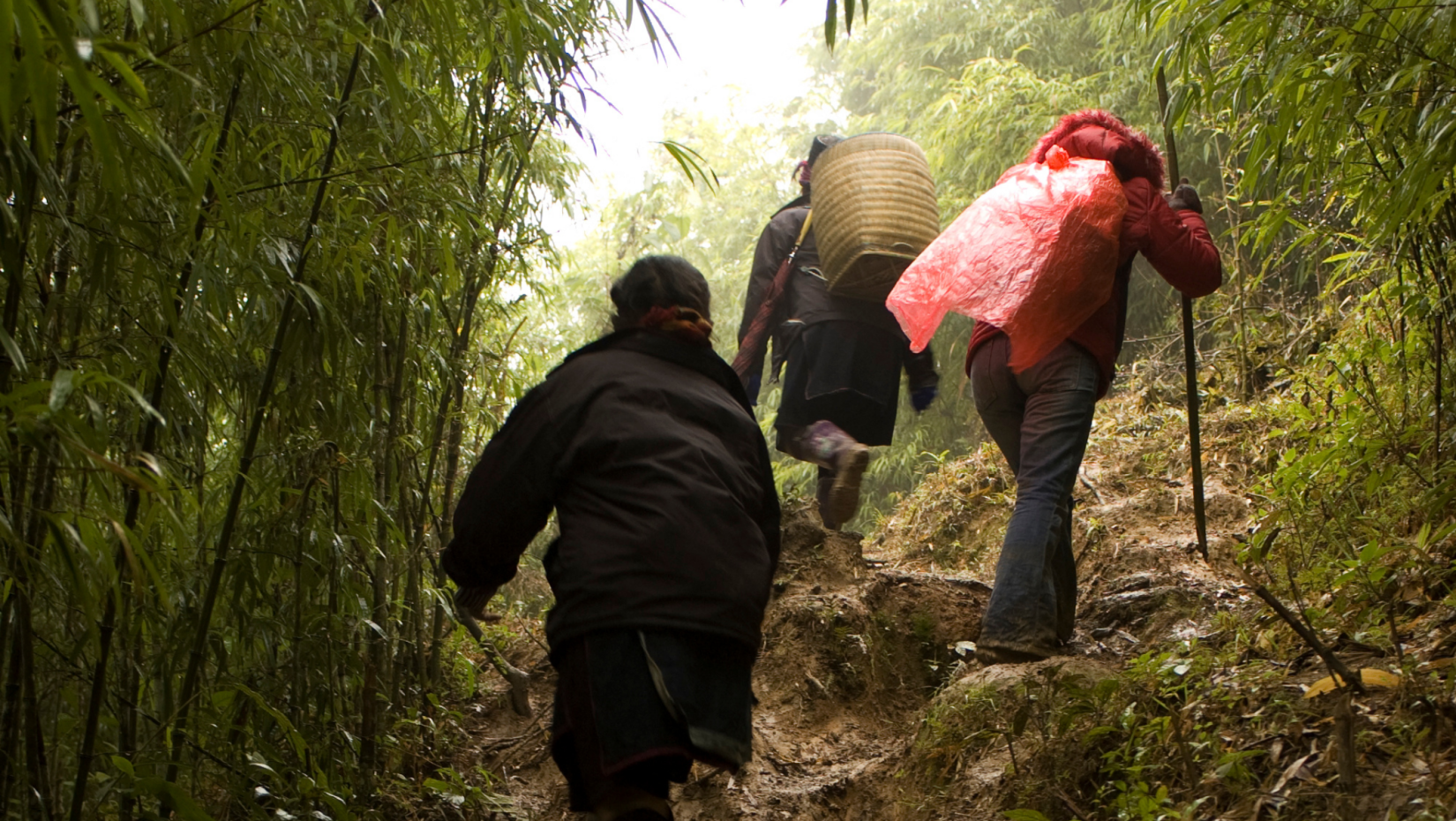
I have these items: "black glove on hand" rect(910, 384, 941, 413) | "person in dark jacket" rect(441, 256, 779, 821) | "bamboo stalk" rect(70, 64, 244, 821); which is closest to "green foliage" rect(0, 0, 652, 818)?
"bamboo stalk" rect(70, 64, 244, 821)

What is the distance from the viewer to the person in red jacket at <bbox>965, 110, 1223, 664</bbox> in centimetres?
307

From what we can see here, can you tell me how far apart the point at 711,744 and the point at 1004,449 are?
184 centimetres

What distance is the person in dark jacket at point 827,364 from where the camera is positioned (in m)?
4.49

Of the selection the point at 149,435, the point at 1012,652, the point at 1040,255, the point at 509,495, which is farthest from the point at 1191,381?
the point at 149,435

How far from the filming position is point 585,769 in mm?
2051

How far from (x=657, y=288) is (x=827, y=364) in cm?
230

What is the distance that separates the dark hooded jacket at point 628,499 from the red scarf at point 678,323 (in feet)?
0.07

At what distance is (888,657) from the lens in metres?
3.78

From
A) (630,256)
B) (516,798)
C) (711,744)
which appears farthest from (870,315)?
(630,256)

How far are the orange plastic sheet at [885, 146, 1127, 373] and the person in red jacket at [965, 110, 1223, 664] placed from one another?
0.07 meters

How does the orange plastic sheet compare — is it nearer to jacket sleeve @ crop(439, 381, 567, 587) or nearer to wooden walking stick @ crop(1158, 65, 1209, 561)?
wooden walking stick @ crop(1158, 65, 1209, 561)

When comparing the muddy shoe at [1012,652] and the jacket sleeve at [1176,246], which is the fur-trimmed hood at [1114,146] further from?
the muddy shoe at [1012,652]

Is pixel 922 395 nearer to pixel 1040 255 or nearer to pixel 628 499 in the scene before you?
pixel 1040 255

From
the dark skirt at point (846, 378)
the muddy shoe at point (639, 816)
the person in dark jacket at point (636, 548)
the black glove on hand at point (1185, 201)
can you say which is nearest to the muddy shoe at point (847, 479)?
the dark skirt at point (846, 378)
